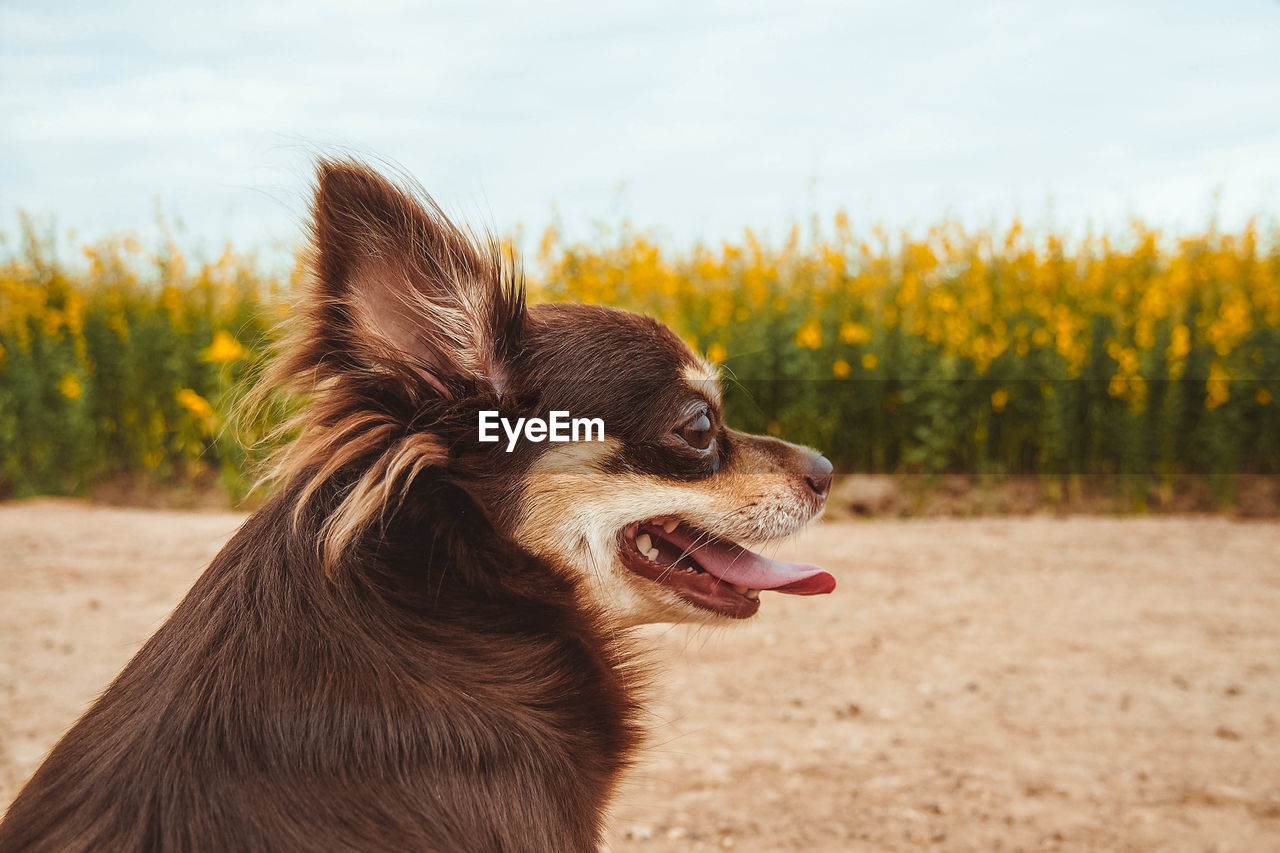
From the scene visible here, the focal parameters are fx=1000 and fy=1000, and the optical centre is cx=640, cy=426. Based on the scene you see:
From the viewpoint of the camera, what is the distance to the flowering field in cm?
909

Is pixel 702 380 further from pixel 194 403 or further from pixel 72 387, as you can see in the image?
pixel 72 387

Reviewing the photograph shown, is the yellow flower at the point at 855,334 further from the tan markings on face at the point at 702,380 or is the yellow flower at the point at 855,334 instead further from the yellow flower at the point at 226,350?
the tan markings on face at the point at 702,380

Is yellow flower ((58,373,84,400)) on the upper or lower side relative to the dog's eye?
lower

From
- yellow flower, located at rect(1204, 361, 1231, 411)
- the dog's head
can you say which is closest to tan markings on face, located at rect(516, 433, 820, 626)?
the dog's head

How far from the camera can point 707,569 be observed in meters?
2.65

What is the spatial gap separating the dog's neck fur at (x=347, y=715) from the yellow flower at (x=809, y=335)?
7028 millimetres

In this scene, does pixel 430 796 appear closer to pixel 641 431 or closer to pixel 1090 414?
pixel 641 431

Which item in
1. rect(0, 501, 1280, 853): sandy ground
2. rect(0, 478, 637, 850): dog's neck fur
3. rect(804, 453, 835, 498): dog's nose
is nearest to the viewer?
rect(0, 478, 637, 850): dog's neck fur

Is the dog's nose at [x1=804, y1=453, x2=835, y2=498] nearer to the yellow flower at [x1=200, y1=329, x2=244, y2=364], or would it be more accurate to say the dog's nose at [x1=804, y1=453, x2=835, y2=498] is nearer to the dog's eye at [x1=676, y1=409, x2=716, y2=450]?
the dog's eye at [x1=676, y1=409, x2=716, y2=450]

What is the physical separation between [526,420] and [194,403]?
7.93 metres

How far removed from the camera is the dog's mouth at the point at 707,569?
254 cm

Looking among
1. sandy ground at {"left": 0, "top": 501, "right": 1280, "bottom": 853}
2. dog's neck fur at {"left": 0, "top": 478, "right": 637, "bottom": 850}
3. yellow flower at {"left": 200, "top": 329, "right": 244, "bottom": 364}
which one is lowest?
sandy ground at {"left": 0, "top": 501, "right": 1280, "bottom": 853}

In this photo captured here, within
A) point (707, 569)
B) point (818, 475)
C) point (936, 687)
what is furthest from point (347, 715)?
point (936, 687)

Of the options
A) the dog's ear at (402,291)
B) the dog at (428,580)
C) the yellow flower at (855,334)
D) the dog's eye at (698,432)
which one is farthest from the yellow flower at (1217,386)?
the dog's ear at (402,291)
